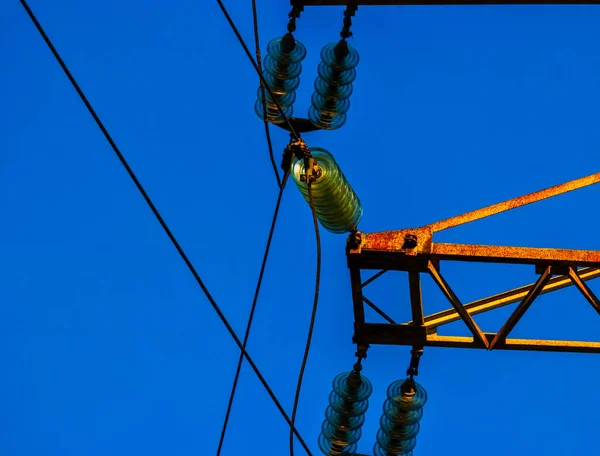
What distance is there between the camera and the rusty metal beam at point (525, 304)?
30.2 ft

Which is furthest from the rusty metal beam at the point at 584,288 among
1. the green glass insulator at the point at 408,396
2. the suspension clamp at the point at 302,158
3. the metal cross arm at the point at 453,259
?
the suspension clamp at the point at 302,158

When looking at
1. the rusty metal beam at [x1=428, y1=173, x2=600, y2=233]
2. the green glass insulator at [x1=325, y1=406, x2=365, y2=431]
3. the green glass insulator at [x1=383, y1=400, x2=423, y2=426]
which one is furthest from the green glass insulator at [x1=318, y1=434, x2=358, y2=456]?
the rusty metal beam at [x1=428, y1=173, x2=600, y2=233]

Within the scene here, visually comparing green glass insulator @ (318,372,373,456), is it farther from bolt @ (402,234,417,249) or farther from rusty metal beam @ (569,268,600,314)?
rusty metal beam @ (569,268,600,314)

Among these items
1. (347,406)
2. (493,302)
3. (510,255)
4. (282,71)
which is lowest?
(347,406)

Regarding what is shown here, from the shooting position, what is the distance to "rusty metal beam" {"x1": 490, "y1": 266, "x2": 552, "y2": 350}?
9.22m

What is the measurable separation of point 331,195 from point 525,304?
1.73 metres

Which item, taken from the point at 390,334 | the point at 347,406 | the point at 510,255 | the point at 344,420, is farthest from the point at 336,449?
the point at 510,255

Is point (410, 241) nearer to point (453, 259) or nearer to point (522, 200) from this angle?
point (453, 259)

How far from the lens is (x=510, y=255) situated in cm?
907

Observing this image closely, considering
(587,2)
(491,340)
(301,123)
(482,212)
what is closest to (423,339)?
(491,340)

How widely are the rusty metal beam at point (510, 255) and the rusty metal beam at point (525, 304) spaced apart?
0.12m

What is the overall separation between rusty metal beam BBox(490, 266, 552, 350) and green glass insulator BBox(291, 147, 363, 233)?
1400 mm

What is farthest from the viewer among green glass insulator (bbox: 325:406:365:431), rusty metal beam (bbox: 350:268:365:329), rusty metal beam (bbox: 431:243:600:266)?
green glass insulator (bbox: 325:406:365:431)

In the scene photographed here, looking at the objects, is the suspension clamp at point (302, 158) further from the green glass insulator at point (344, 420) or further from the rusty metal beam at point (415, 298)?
the green glass insulator at point (344, 420)
